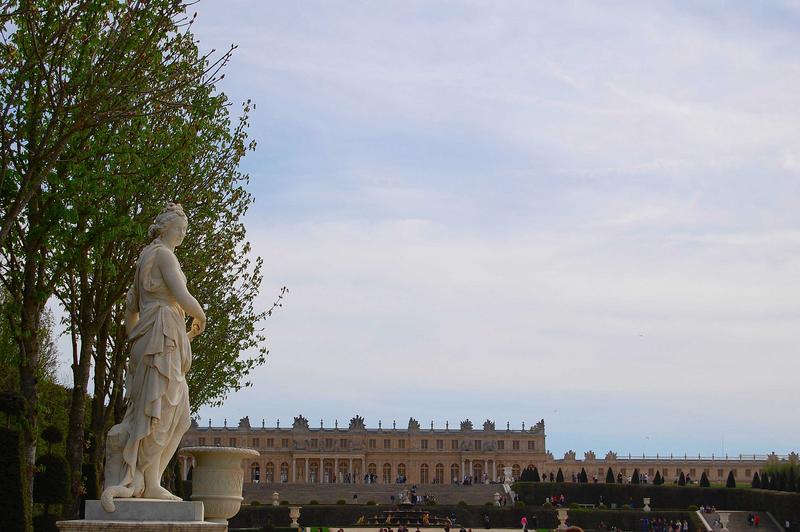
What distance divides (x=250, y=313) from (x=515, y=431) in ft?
295

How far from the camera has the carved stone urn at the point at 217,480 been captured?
8.98m

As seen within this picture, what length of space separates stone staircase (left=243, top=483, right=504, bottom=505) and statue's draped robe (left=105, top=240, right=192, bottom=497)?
67313 mm

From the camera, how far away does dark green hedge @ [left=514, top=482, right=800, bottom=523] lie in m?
55.4

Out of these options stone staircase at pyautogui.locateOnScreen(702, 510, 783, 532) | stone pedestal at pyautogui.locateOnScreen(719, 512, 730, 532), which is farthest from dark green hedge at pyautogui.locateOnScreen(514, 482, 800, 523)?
stone pedestal at pyautogui.locateOnScreen(719, 512, 730, 532)

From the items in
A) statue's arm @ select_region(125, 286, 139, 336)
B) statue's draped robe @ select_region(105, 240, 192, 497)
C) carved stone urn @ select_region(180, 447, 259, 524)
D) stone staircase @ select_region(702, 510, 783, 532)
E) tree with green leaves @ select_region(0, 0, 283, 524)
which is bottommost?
stone staircase @ select_region(702, 510, 783, 532)

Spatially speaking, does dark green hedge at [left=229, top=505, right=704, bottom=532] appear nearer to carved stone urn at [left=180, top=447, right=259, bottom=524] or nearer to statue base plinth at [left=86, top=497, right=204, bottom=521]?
carved stone urn at [left=180, top=447, right=259, bottom=524]

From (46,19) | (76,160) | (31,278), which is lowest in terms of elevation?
(31,278)

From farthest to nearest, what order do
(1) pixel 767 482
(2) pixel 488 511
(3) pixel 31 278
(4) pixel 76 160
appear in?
(1) pixel 767 482
(2) pixel 488 511
(3) pixel 31 278
(4) pixel 76 160

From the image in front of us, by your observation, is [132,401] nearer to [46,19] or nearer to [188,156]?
[46,19]

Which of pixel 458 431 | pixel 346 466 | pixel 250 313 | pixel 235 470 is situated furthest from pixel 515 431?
pixel 235 470

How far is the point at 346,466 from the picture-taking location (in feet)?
366

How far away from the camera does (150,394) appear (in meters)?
7.41

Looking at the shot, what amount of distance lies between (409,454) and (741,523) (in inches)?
2343

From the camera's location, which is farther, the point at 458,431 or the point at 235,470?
the point at 458,431
